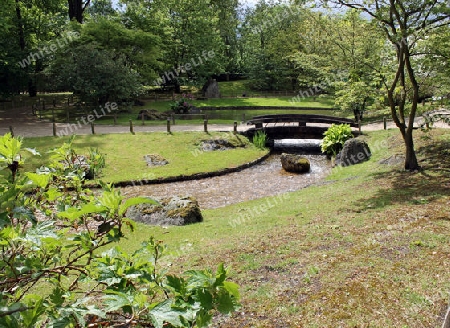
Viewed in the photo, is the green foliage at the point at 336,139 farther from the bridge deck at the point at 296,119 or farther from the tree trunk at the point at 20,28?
the tree trunk at the point at 20,28

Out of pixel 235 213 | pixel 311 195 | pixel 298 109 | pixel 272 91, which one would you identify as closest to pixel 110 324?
pixel 235 213

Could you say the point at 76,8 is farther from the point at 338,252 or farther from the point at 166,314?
the point at 166,314

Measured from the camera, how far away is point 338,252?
23.4ft

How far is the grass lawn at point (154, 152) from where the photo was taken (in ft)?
60.0

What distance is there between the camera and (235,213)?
12.6m

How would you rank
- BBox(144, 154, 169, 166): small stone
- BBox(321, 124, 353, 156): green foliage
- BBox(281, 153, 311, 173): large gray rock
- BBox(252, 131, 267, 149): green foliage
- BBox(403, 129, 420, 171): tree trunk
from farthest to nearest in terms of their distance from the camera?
BBox(252, 131, 267, 149): green foliage → BBox(321, 124, 353, 156): green foliage → BBox(144, 154, 169, 166): small stone → BBox(281, 153, 311, 173): large gray rock → BBox(403, 129, 420, 171): tree trunk

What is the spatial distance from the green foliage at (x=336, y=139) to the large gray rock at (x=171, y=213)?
11842 mm

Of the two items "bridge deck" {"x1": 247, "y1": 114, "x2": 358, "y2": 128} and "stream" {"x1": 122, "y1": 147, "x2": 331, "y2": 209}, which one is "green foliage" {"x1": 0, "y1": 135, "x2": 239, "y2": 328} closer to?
"stream" {"x1": 122, "y1": 147, "x2": 331, "y2": 209}

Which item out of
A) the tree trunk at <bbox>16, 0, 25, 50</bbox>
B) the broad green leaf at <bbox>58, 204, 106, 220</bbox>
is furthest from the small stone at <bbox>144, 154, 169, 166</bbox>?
the tree trunk at <bbox>16, 0, 25, 50</bbox>

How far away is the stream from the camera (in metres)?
15.4

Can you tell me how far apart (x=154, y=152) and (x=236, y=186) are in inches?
249

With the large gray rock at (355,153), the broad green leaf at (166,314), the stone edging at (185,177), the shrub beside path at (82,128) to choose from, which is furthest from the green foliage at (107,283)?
the shrub beside path at (82,128)

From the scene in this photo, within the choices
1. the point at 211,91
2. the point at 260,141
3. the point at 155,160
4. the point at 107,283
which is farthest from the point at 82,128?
the point at 107,283

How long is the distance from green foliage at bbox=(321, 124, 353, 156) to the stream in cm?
191
